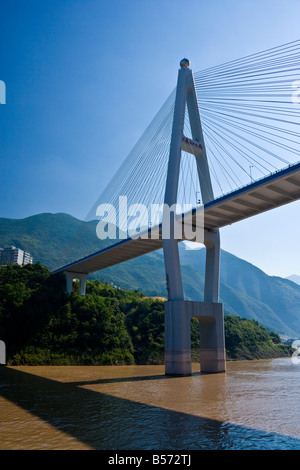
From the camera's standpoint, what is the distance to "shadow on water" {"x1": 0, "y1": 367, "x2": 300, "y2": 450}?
8164mm

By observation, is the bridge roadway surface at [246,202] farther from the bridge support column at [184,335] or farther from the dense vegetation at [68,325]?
the dense vegetation at [68,325]

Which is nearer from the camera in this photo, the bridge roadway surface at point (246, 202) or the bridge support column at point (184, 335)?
the bridge roadway surface at point (246, 202)

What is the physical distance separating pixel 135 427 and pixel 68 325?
2948cm

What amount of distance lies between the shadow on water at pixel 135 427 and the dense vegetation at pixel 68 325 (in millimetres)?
20987

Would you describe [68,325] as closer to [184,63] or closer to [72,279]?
[72,279]

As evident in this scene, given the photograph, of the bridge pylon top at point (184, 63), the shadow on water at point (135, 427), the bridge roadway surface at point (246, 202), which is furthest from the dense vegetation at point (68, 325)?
the bridge pylon top at point (184, 63)

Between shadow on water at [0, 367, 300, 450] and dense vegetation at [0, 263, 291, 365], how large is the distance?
2099 cm

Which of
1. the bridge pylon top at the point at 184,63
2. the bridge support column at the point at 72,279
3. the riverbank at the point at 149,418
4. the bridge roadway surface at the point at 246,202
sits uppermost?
the bridge pylon top at the point at 184,63

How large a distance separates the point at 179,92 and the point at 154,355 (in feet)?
84.9

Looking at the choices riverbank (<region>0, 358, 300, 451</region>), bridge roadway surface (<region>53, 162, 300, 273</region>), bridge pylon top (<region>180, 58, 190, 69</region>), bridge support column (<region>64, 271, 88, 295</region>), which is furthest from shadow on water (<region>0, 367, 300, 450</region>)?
bridge support column (<region>64, 271, 88, 295</region>)

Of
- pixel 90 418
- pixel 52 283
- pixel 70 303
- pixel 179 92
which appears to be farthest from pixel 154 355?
pixel 90 418

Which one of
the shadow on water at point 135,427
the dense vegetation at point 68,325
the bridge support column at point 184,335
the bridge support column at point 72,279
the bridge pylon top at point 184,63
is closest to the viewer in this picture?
the shadow on water at point 135,427

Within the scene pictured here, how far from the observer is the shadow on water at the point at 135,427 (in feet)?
26.8

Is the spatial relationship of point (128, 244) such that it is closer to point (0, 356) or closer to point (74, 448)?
point (0, 356)
